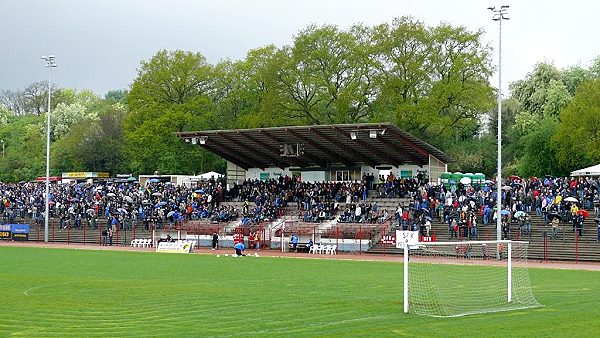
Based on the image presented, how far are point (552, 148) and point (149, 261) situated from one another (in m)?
41.6

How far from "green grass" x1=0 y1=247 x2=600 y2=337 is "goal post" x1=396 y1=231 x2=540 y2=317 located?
23.4 inches

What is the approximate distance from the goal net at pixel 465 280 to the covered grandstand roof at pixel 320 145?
2350cm

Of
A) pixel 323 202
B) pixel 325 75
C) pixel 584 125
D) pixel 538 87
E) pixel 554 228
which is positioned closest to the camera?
pixel 554 228

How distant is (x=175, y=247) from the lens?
161 ft

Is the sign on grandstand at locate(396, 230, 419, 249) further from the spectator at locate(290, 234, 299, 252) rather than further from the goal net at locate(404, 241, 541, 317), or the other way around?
the goal net at locate(404, 241, 541, 317)

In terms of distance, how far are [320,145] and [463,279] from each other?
3283 centimetres

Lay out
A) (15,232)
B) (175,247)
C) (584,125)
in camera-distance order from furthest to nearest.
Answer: (584,125)
(15,232)
(175,247)

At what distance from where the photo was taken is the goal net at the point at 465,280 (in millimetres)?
18703

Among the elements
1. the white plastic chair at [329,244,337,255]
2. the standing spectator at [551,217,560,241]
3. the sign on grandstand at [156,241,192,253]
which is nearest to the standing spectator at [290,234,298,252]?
the white plastic chair at [329,244,337,255]

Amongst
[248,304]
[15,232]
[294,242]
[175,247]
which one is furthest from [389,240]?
[248,304]

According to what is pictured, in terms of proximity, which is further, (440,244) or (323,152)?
(323,152)

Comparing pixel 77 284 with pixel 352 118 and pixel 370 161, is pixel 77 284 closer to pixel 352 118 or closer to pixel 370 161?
pixel 370 161

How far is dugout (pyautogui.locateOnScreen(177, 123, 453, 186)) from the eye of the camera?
5434cm

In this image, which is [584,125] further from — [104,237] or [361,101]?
[104,237]
